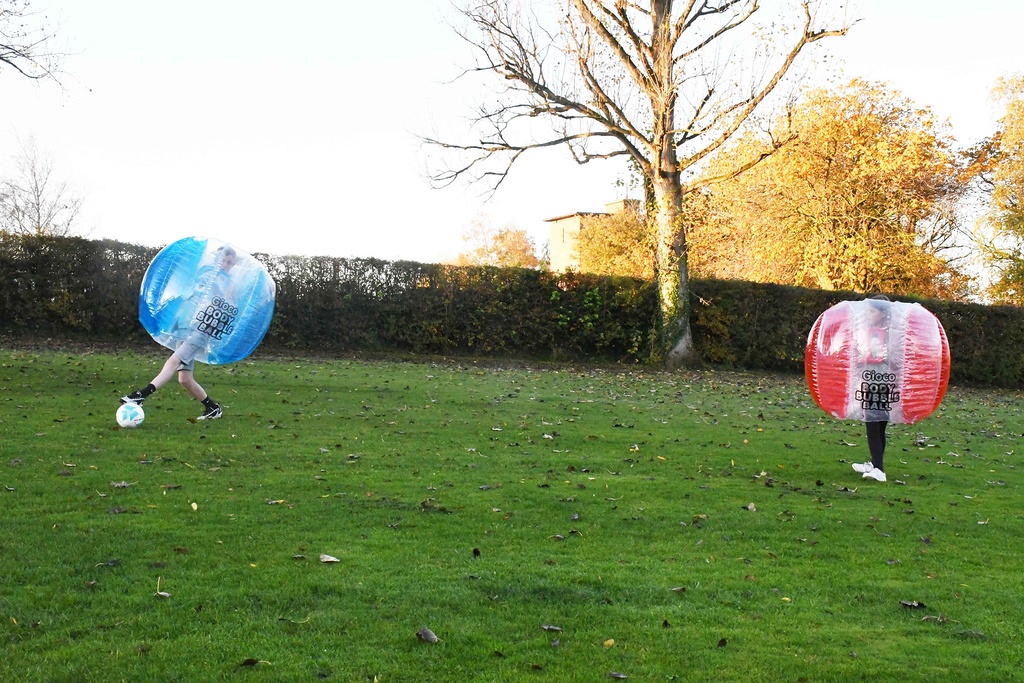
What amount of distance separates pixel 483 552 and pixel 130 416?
588 cm

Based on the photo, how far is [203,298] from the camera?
1002 cm

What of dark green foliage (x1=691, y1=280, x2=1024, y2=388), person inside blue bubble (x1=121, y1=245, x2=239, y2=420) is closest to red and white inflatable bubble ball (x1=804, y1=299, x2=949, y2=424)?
person inside blue bubble (x1=121, y1=245, x2=239, y2=420)

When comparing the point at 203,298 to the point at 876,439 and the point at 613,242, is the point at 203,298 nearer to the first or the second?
the point at 876,439

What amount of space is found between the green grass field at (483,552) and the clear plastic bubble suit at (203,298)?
1125 mm

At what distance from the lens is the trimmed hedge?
21141 mm

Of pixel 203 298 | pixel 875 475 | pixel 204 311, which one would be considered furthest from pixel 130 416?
pixel 875 475

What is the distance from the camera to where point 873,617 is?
16.4 ft

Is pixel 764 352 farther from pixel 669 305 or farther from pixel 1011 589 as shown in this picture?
pixel 1011 589

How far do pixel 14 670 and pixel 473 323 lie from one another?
69.5ft

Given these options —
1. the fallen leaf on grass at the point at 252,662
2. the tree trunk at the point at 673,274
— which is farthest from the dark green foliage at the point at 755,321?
the fallen leaf on grass at the point at 252,662

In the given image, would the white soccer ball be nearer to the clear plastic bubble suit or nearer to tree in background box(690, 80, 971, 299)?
the clear plastic bubble suit

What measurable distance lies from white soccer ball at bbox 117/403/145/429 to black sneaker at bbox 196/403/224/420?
962 millimetres

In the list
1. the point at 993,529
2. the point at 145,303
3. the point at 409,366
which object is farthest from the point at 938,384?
the point at 409,366

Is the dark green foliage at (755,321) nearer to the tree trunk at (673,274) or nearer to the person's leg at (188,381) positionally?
the tree trunk at (673,274)
